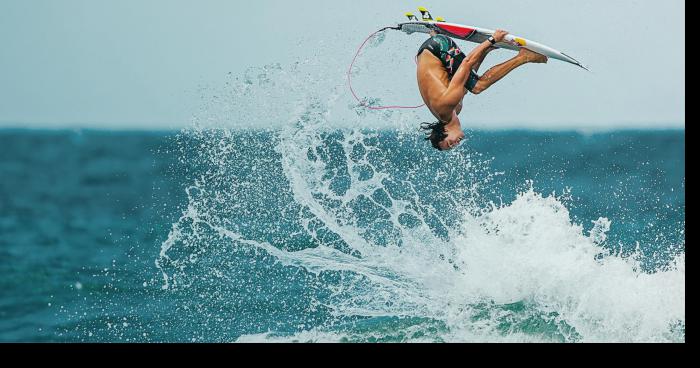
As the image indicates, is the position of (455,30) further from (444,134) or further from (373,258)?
(373,258)

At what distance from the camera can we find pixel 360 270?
24.0 feet

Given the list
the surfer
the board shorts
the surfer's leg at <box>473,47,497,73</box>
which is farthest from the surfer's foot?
the board shorts

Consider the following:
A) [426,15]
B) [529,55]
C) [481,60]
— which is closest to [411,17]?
[426,15]

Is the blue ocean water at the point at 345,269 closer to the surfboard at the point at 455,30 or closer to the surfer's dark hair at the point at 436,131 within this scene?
the surfer's dark hair at the point at 436,131

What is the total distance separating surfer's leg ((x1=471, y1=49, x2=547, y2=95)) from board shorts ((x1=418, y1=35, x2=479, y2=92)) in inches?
2.1

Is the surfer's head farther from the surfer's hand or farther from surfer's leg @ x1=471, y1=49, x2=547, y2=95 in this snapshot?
the surfer's hand

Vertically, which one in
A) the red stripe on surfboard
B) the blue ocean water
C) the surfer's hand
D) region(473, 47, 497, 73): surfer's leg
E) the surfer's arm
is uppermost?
the red stripe on surfboard

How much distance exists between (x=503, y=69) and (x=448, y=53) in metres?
0.39

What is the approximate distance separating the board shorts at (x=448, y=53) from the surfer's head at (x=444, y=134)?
0.33 m

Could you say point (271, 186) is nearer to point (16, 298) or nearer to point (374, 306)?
point (374, 306)

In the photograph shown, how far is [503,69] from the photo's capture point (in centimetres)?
625

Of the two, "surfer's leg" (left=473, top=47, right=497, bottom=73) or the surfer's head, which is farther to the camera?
the surfer's head

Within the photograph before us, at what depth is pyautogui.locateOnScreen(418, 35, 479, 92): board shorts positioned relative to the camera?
6207 millimetres

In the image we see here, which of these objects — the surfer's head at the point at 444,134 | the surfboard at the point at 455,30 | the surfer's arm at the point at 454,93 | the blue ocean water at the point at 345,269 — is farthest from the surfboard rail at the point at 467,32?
the blue ocean water at the point at 345,269
